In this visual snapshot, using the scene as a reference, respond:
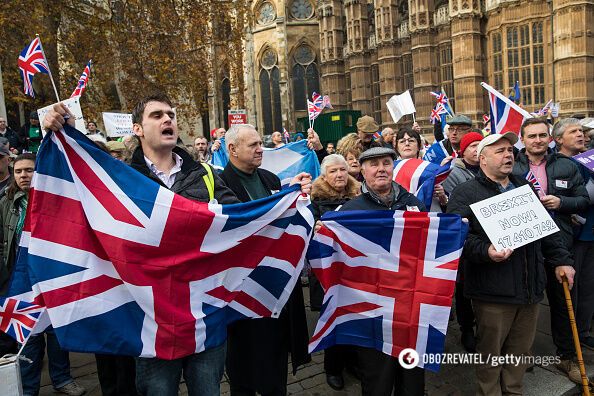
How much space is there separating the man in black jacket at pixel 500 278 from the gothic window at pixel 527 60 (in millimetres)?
20222

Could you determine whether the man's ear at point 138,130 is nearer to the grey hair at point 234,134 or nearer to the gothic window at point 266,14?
the grey hair at point 234,134

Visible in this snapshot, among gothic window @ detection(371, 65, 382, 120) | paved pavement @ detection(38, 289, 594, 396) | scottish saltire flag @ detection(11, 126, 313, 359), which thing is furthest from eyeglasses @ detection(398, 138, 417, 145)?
gothic window @ detection(371, 65, 382, 120)

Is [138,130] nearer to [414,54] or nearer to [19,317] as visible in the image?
[19,317]

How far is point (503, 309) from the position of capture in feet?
10.7

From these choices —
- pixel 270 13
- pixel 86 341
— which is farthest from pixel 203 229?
pixel 270 13

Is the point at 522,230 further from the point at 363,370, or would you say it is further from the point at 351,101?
the point at 351,101

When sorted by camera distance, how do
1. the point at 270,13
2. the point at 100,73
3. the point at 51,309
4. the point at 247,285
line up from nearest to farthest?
1. the point at 51,309
2. the point at 247,285
3. the point at 100,73
4. the point at 270,13

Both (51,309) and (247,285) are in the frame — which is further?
(247,285)

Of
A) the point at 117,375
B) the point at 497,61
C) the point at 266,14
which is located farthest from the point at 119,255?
the point at 266,14

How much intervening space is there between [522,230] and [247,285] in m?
1.92

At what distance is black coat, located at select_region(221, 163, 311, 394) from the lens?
3.12 m

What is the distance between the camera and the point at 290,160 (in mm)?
6820

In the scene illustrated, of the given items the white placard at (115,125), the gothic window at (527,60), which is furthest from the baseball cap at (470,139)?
the gothic window at (527,60)

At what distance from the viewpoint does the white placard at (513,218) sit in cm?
314
